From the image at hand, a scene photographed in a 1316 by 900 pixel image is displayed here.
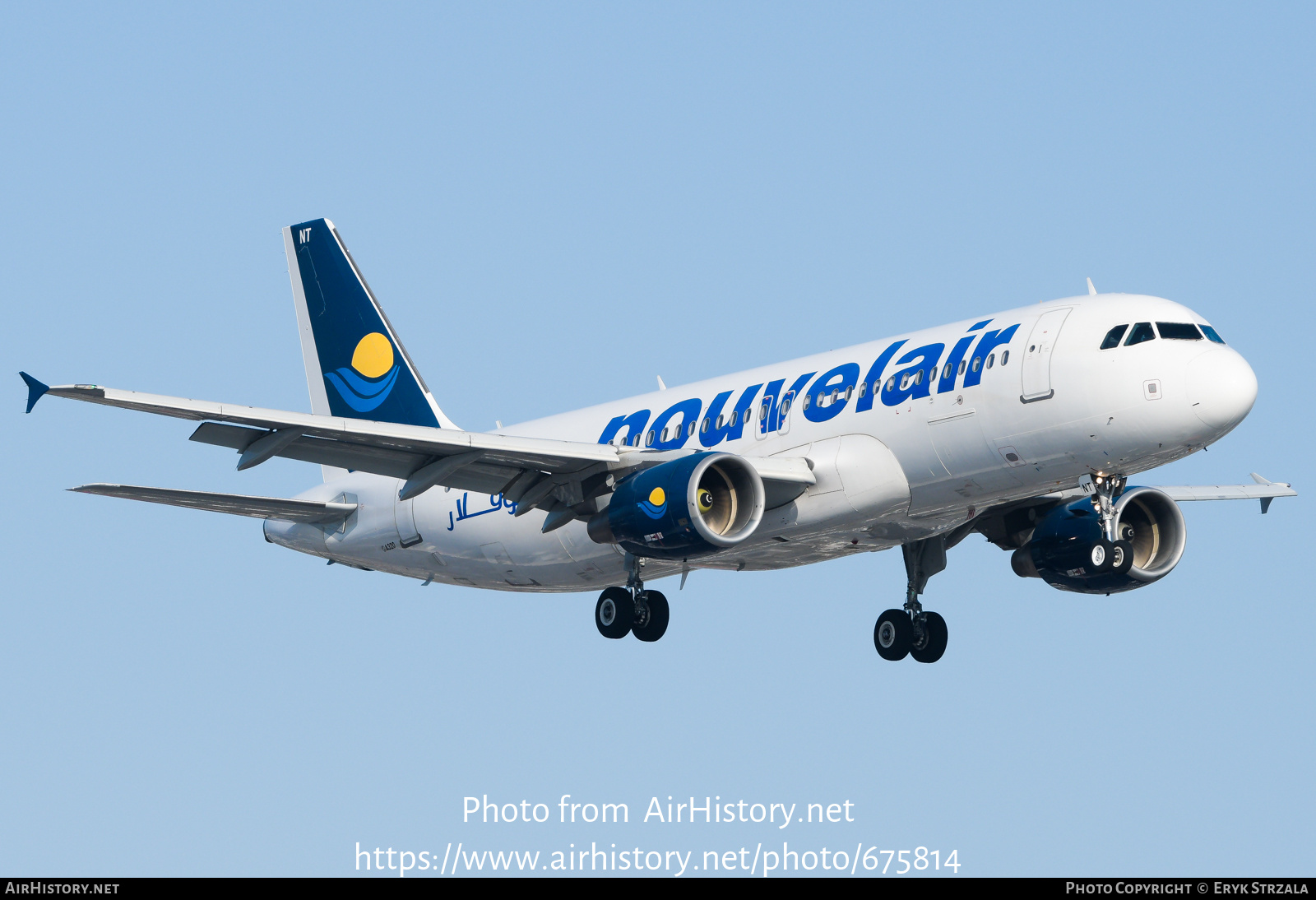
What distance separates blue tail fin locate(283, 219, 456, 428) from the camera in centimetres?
4322

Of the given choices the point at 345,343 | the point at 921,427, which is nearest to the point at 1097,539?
the point at 921,427

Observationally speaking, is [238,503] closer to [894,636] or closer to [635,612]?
[635,612]

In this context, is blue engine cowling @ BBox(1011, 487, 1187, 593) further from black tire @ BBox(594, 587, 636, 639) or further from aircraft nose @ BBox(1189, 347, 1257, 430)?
black tire @ BBox(594, 587, 636, 639)

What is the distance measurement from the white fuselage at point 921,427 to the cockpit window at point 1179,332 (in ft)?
0.41

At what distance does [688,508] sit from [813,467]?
283 centimetres

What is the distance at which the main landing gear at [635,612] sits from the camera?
37.5 meters

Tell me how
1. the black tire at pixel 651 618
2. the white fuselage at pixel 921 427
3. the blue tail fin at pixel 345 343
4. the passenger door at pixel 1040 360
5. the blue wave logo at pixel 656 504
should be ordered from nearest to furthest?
the white fuselage at pixel 921 427 → the passenger door at pixel 1040 360 → the blue wave logo at pixel 656 504 → the black tire at pixel 651 618 → the blue tail fin at pixel 345 343

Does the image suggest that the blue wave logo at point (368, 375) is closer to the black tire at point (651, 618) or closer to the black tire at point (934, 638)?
the black tire at point (651, 618)

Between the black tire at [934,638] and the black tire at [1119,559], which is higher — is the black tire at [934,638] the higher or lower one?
the higher one

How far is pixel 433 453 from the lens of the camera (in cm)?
3378

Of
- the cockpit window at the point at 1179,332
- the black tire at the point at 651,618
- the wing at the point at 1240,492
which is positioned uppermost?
the wing at the point at 1240,492

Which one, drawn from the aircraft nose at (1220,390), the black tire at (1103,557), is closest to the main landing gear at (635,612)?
the black tire at (1103,557)

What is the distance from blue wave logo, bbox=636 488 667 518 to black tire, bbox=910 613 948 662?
9.11 m
